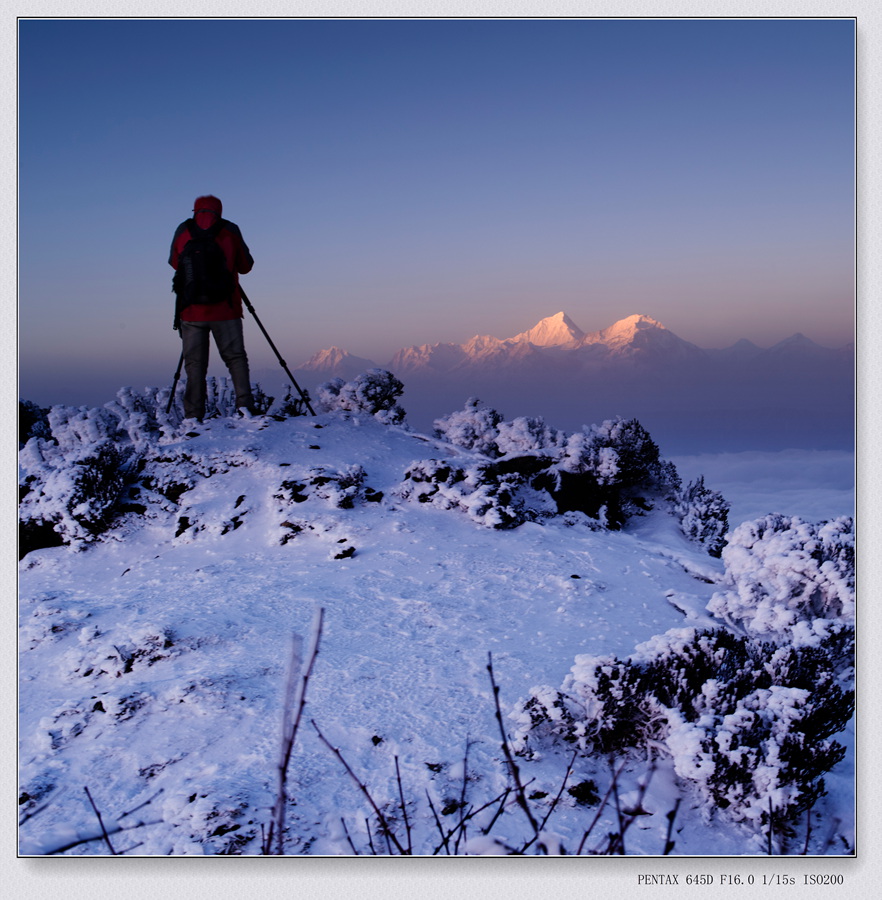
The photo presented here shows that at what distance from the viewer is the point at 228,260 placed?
319 inches

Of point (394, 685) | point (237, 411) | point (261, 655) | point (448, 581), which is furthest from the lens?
point (237, 411)

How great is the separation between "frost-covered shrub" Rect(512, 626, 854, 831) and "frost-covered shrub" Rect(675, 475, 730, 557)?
3.48 metres

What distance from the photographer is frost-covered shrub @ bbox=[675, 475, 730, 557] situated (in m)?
7.37

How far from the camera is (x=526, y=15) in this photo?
4387 mm

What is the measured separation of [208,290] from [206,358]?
3.30 feet

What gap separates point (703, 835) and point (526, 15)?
14.9 feet

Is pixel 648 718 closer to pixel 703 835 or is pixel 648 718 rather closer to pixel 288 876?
pixel 703 835

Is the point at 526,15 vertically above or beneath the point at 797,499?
above

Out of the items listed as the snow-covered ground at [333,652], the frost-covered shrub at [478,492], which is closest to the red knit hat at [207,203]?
the snow-covered ground at [333,652]

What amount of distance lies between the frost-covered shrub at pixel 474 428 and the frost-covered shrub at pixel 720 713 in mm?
5879

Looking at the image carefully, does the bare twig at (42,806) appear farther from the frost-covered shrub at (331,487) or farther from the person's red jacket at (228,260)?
the person's red jacket at (228,260)

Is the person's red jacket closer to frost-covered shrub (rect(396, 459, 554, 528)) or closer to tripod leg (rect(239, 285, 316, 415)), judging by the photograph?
tripod leg (rect(239, 285, 316, 415))

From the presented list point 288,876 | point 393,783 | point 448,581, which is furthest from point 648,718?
point 448,581

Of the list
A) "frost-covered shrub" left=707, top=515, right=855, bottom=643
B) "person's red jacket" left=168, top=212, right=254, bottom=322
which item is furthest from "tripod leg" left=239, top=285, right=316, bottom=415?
"frost-covered shrub" left=707, top=515, right=855, bottom=643
